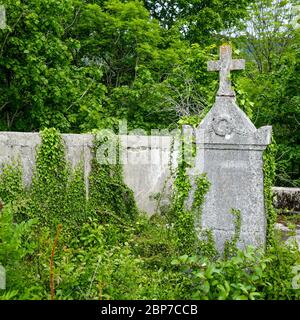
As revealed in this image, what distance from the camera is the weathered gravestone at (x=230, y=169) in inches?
195

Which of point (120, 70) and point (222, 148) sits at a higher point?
point (120, 70)

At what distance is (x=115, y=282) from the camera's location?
4.28 meters

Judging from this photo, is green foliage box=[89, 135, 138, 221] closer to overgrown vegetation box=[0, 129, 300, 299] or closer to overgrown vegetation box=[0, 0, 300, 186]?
overgrown vegetation box=[0, 129, 300, 299]

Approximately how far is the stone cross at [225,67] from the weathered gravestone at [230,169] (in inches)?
0.4

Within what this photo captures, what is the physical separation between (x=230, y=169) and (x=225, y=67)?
1.18 metres

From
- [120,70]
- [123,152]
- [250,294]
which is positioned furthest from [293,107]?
[250,294]

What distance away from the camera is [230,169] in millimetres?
5031

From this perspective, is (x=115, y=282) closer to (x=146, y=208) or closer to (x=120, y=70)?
(x=146, y=208)

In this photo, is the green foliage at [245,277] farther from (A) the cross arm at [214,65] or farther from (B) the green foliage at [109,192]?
(B) the green foliage at [109,192]

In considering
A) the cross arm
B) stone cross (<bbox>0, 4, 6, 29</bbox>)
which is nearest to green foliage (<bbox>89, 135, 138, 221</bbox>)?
the cross arm

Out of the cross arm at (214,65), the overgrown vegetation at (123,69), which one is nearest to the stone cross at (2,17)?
the overgrown vegetation at (123,69)

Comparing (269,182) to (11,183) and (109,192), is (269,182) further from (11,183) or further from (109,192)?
(11,183)

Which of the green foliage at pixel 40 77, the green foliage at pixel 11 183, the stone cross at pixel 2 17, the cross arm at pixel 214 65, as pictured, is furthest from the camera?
the green foliage at pixel 40 77

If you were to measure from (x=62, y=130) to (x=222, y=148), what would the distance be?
19.6 feet
